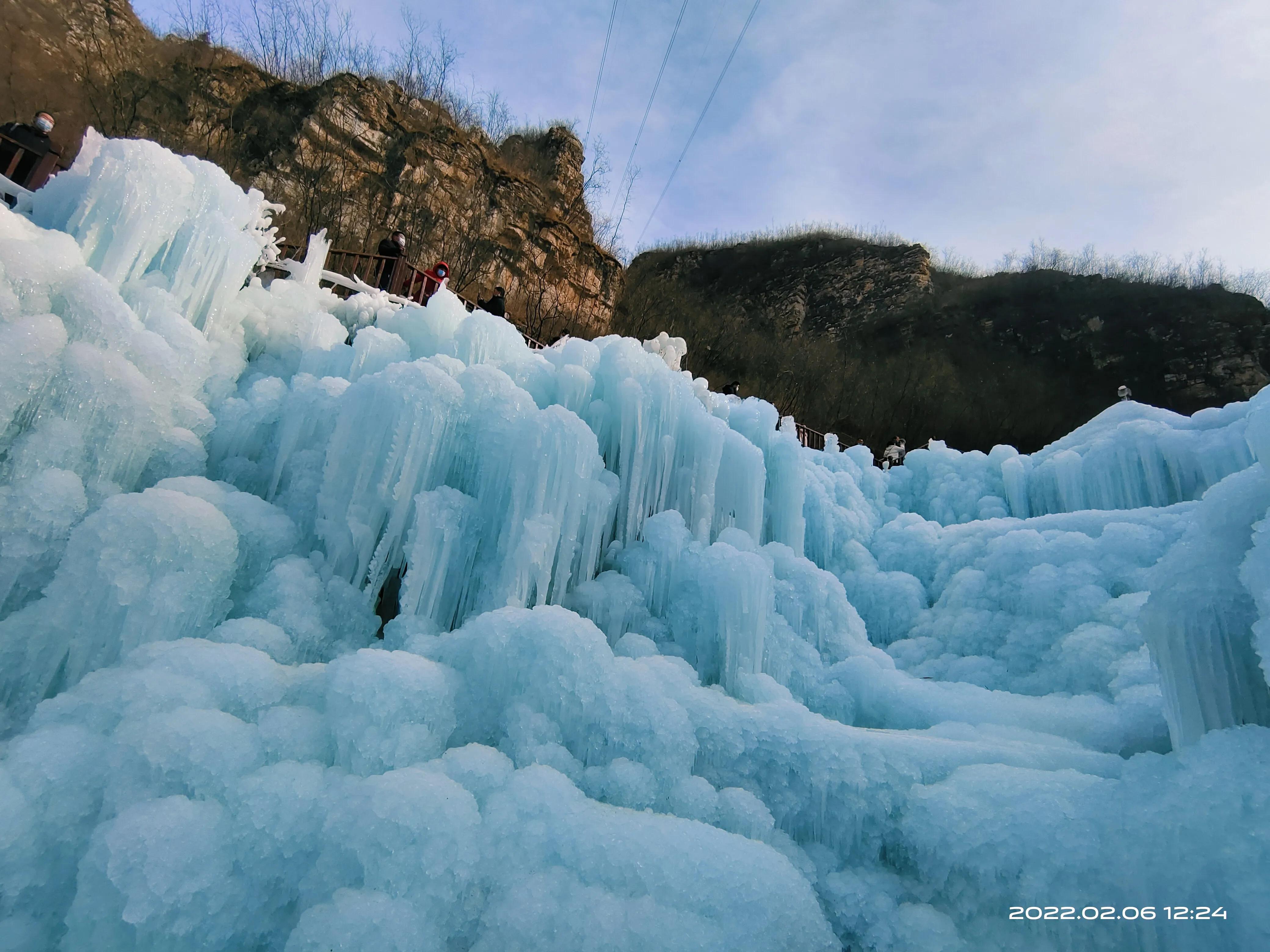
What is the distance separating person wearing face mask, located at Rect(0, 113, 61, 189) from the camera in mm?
5621

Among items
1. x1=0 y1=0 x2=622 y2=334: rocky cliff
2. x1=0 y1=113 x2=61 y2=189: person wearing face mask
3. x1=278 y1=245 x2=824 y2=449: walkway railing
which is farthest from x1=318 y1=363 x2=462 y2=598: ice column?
x1=0 y1=0 x2=622 y2=334: rocky cliff

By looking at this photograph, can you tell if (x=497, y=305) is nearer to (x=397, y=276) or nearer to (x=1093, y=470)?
(x=397, y=276)

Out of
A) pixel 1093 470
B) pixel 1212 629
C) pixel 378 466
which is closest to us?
pixel 1212 629

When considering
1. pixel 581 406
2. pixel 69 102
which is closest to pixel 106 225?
pixel 581 406

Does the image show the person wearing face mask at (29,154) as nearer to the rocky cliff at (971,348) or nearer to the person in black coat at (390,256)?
the person in black coat at (390,256)

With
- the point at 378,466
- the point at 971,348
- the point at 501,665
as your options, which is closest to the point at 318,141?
the point at 378,466

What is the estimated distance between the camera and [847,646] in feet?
16.7

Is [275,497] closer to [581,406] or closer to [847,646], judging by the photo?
[581,406]

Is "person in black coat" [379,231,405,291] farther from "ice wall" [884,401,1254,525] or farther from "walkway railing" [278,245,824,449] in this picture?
"ice wall" [884,401,1254,525]

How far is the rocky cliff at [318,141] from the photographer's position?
13.7 m

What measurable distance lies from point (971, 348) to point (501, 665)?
91.3ft
